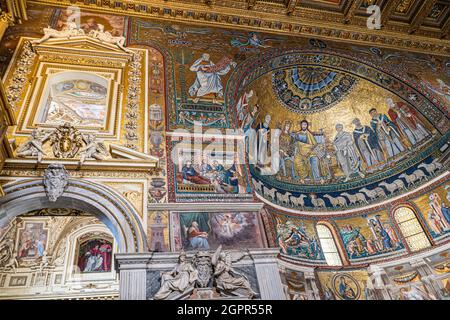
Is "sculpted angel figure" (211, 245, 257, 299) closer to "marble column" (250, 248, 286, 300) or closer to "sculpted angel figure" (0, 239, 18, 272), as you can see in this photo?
"marble column" (250, 248, 286, 300)

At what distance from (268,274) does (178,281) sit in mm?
1900

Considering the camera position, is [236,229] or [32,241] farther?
[32,241]

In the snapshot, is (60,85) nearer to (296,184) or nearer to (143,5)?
(143,5)

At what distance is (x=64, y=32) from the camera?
11.0m

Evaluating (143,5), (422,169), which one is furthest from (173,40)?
(422,169)

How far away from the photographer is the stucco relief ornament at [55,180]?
723cm

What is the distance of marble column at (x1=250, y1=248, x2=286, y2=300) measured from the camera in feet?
22.0

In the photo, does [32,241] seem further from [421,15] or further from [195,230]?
[421,15]

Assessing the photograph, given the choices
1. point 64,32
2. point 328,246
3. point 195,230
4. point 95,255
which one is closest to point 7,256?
point 95,255

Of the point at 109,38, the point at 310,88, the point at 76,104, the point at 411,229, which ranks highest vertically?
the point at 310,88

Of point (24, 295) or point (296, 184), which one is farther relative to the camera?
point (296, 184)
